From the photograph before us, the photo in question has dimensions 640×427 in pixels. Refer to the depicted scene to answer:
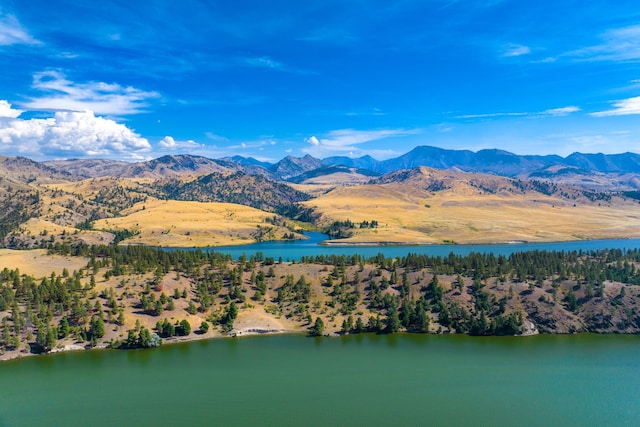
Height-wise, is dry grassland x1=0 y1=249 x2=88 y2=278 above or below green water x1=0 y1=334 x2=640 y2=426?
above

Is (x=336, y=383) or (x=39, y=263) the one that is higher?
(x=39, y=263)

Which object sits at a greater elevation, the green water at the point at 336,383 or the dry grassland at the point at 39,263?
the dry grassland at the point at 39,263

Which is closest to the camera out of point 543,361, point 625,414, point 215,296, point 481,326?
point 625,414

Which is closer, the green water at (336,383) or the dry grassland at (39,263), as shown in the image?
the green water at (336,383)

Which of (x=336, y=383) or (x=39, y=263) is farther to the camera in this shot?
(x=39, y=263)

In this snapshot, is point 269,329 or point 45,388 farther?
point 269,329

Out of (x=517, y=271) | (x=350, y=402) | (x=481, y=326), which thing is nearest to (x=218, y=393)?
(x=350, y=402)

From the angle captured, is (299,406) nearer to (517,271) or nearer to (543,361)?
(543,361)

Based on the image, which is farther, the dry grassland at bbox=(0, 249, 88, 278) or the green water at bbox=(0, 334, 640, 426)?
the dry grassland at bbox=(0, 249, 88, 278)
